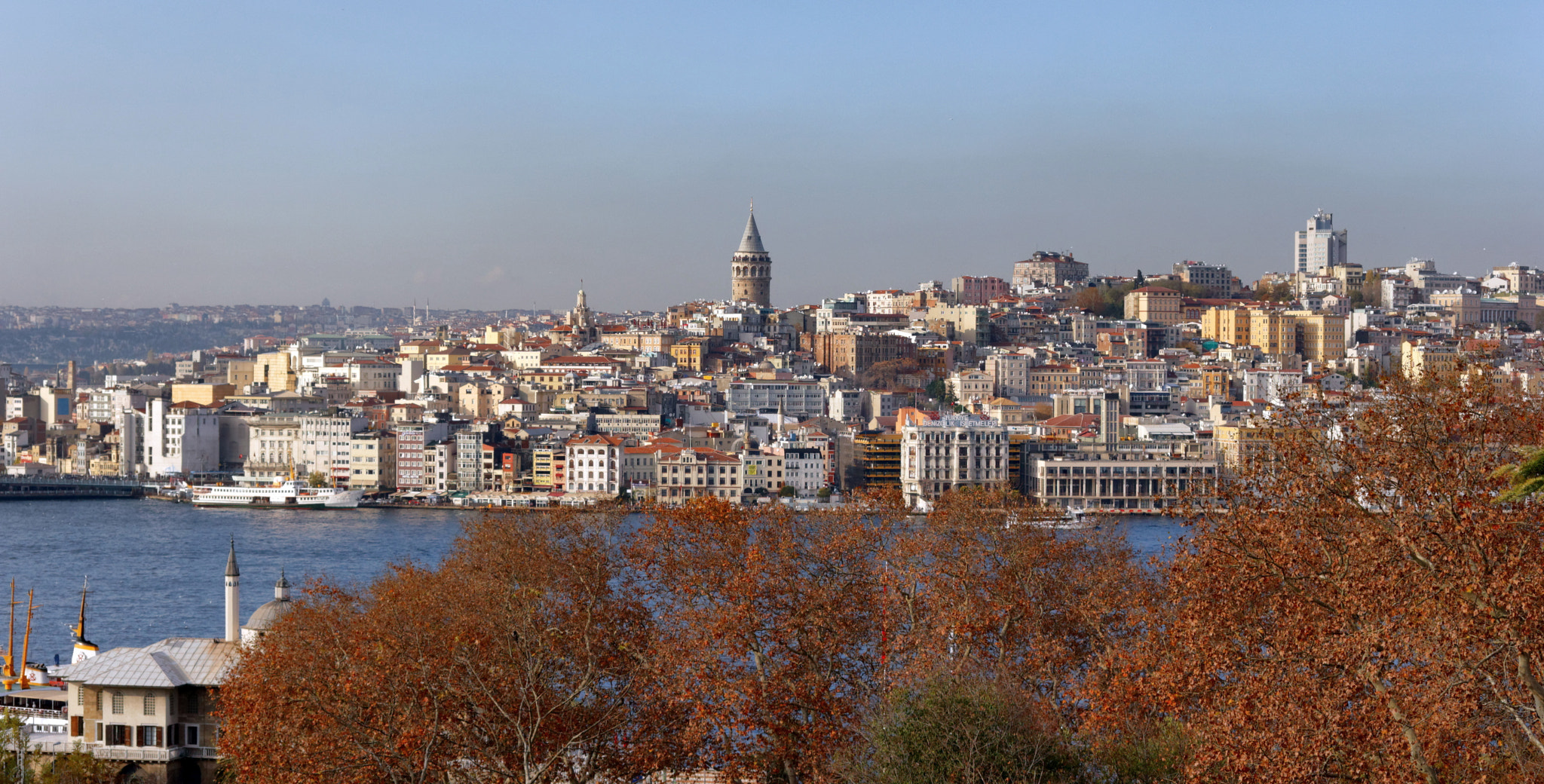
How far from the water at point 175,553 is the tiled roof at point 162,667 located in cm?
443

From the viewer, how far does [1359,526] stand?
4.95m

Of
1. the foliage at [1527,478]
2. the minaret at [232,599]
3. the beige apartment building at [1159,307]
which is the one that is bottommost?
the minaret at [232,599]

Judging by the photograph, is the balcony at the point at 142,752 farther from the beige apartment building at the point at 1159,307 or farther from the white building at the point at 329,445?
the beige apartment building at the point at 1159,307

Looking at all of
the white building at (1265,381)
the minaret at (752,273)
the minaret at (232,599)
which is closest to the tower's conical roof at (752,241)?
the minaret at (752,273)

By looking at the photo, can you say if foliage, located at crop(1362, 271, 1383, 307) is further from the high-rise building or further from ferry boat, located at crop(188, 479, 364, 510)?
ferry boat, located at crop(188, 479, 364, 510)

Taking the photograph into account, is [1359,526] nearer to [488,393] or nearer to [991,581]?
[991,581]

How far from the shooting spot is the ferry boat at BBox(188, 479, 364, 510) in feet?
103

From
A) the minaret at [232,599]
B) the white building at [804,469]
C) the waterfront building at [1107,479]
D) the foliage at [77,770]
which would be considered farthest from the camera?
the white building at [804,469]

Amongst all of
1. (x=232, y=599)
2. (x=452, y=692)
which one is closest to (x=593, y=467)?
(x=232, y=599)

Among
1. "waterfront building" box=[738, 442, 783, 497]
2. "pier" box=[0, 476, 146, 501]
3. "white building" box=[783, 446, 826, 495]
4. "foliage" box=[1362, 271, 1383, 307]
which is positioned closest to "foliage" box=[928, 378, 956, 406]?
"white building" box=[783, 446, 826, 495]

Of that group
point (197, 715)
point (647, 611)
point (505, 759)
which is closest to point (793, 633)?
point (647, 611)

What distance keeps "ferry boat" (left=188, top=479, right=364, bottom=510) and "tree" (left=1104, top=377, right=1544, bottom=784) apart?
27.4 meters

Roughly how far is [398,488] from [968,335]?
1977 cm

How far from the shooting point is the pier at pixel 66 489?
3478 centimetres
